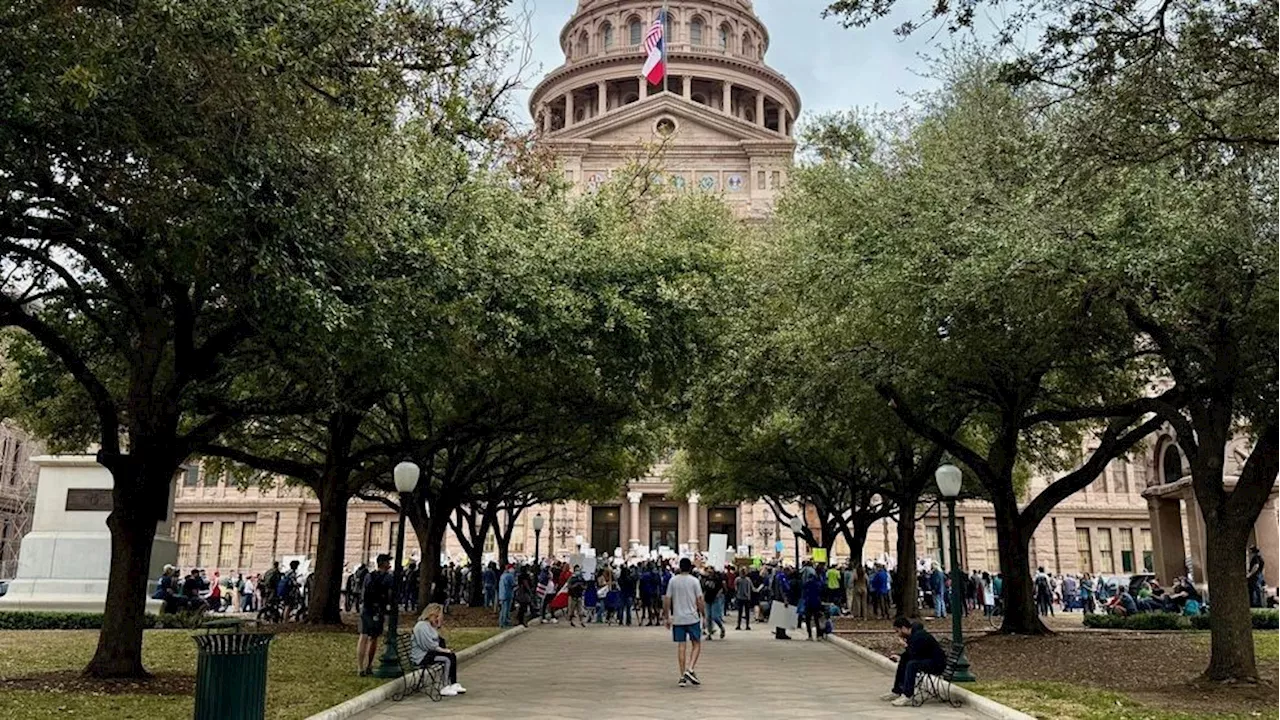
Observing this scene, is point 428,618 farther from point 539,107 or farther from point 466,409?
point 539,107

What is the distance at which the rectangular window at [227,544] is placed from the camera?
7394cm

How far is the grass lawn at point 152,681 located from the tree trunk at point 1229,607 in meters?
11.2

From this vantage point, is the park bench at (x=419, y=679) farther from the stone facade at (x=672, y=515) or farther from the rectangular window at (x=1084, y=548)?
the rectangular window at (x=1084, y=548)

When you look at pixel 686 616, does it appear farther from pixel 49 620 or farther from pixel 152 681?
pixel 49 620

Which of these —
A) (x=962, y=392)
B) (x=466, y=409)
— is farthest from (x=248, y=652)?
(x=962, y=392)

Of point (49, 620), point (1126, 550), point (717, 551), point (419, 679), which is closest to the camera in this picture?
point (419, 679)

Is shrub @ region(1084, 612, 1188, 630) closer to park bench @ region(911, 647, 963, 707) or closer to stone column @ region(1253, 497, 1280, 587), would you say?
stone column @ region(1253, 497, 1280, 587)

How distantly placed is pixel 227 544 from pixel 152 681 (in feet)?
217

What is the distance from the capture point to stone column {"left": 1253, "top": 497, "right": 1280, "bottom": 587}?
3206 cm

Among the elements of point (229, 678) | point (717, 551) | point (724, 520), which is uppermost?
point (724, 520)

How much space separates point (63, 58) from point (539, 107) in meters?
95.7

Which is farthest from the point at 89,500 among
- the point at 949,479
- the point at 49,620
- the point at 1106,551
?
the point at 1106,551

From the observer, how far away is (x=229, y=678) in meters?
9.14

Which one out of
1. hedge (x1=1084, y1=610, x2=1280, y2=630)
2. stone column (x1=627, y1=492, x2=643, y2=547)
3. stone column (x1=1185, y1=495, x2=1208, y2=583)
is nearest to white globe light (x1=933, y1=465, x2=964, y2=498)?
hedge (x1=1084, y1=610, x2=1280, y2=630)
